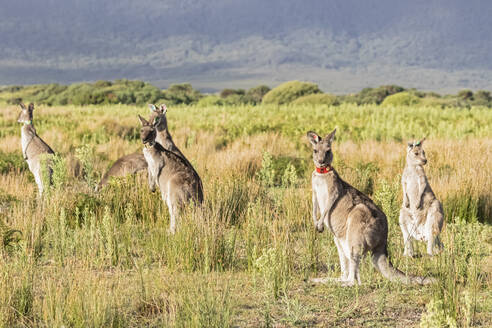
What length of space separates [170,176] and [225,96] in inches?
2881

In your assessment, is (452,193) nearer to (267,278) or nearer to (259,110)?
(267,278)

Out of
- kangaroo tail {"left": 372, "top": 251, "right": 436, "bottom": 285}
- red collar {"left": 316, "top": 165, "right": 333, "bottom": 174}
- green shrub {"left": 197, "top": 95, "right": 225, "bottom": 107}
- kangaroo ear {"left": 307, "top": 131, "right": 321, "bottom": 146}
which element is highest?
kangaroo ear {"left": 307, "top": 131, "right": 321, "bottom": 146}

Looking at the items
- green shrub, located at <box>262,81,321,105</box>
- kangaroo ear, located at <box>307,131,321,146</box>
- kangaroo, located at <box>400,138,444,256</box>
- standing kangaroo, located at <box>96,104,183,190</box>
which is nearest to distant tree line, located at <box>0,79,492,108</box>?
green shrub, located at <box>262,81,321,105</box>

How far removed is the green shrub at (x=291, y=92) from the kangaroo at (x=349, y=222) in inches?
2558

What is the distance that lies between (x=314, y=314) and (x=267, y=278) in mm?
793

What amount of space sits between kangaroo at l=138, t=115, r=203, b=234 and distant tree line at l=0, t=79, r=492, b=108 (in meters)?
32.3

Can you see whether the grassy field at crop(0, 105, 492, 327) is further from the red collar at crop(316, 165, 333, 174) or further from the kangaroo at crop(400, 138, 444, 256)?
the red collar at crop(316, 165, 333, 174)

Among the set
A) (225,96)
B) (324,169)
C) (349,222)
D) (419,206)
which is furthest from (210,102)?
(349,222)

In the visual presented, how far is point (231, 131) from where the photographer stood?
22.5m

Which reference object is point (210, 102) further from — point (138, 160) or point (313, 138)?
point (313, 138)

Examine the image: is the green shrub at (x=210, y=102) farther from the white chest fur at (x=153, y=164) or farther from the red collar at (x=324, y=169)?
the red collar at (x=324, y=169)

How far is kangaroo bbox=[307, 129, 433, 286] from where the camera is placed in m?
5.80

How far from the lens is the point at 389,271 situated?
593 centimetres

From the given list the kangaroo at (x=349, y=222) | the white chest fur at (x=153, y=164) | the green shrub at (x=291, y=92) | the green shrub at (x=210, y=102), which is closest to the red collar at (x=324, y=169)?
the kangaroo at (x=349, y=222)
